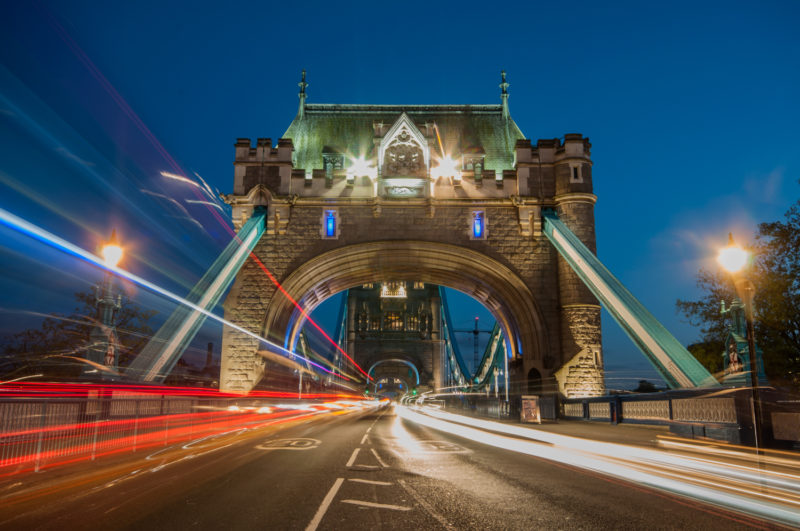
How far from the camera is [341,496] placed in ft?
19.1

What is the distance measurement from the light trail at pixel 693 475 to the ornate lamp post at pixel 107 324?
857 cm

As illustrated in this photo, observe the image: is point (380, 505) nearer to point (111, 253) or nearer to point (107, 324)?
point (111, 253)

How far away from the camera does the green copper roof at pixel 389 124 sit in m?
29.9

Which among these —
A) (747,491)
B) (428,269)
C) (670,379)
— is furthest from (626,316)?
(747,491)

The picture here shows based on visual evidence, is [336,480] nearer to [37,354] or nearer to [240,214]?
[240,214]

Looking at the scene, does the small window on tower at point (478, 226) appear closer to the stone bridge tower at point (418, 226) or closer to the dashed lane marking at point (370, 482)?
the stone bridge tower at point (418, 226)

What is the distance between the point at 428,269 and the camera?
29.2 m

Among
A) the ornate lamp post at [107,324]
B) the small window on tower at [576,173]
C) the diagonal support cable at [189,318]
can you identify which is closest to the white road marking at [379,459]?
the ornate lamp post at [107,324]

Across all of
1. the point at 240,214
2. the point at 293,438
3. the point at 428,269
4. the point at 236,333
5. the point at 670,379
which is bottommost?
the point at 293,438

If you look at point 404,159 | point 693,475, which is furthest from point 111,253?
point 404,159

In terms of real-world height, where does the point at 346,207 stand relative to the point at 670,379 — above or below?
above

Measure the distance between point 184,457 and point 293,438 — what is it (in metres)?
4.05

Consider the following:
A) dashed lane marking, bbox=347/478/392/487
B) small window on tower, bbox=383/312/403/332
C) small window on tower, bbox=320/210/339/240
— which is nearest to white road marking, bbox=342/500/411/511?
dashed lane marking, bbox=347/478/392/487

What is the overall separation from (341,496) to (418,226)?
842 inches
